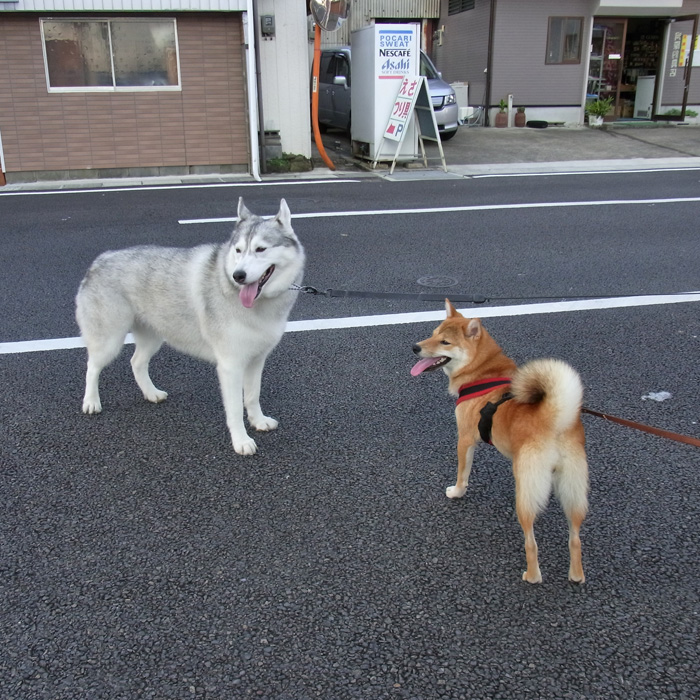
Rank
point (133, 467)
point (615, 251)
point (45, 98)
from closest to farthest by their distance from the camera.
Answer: point (133, 467) → point (615, 251) → point (45, 98)

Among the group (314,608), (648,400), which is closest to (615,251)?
(648,400)

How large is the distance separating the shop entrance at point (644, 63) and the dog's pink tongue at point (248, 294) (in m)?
21.5

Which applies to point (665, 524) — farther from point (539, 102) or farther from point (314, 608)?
point (539, 102)

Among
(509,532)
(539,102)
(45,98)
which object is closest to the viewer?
(509,532)

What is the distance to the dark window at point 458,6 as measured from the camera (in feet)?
72.5

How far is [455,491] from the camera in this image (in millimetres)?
3293

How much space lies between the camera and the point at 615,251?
7699mm

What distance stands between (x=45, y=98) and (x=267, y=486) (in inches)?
492

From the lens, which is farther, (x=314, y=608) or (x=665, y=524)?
(x=665, y=524)

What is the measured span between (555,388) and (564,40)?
852 inches

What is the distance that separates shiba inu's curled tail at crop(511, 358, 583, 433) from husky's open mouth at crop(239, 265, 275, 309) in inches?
61.6

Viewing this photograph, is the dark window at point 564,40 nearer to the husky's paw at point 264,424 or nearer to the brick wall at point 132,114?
the brick wall at point 132,114

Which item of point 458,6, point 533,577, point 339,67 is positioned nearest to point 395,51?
point 339,67

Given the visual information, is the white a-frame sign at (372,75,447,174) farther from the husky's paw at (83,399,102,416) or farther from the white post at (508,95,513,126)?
the husky's paw at (83,399,102,416)
